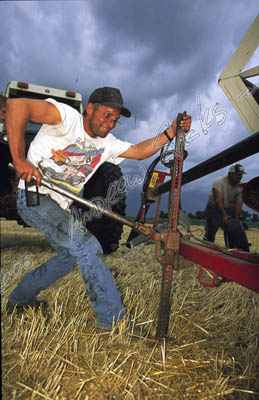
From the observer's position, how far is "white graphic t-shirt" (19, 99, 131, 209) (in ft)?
6.99

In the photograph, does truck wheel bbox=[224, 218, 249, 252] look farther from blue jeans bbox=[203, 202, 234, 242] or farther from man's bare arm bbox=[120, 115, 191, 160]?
blue jeans bbox=[203, 202, 234, 242]

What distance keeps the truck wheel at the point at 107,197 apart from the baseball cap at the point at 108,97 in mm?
1647

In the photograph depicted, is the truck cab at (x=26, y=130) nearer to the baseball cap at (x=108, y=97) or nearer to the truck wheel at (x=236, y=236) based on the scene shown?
the baseball cap at (x=108, y=97)

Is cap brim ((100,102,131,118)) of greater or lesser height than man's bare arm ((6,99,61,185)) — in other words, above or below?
above

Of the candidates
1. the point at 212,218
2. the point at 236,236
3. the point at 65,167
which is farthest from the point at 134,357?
the point at 212,218

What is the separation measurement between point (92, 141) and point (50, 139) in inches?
12.8

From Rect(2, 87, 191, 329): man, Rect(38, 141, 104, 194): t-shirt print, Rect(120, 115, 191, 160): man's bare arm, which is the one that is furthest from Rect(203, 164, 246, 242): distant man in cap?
Rect(38, 141, 104, 194): t-shirt print

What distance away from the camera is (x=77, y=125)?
85.8 inches

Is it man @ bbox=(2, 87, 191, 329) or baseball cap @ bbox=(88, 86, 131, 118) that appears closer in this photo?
man @ bbox=(2, 87, 191, 329)

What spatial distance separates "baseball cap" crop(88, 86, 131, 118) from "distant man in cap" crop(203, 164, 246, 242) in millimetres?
3631

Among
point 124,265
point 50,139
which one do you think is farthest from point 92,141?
point 124,265

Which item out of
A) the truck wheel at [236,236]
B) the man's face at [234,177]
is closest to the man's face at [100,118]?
the truck wheel at [236,236]

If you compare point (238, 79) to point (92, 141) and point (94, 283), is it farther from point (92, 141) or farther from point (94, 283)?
point (94, 283)

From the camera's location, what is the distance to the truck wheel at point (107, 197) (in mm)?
3947
